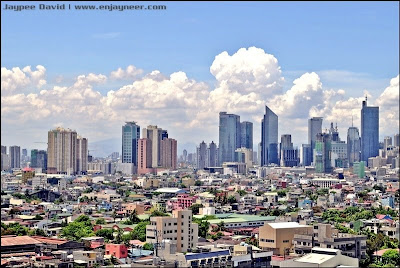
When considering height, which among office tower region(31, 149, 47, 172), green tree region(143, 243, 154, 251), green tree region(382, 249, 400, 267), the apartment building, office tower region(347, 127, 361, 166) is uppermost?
office tower region(347, 127, 361, 166)

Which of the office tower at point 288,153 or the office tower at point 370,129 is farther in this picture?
the office tower at point 288,153

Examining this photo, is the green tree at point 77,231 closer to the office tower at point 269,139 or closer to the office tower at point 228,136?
the office tower at point 228,136

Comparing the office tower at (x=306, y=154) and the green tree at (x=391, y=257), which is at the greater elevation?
the office tower at (x=306, y=154)

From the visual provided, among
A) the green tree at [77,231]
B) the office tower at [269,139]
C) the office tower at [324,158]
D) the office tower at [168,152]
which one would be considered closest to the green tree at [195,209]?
the green tree at [77,231]

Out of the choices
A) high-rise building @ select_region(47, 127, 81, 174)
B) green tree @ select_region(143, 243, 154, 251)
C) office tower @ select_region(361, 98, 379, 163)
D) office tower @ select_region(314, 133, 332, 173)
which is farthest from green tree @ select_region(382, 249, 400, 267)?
office tower @ select_region(361, 98, 379, 163)

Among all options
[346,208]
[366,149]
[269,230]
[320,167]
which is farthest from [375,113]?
[269,230]

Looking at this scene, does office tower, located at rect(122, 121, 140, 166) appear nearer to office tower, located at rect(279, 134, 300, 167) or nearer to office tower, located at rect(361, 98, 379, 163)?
office tower, located at rect(279, 134, 300, 167)
